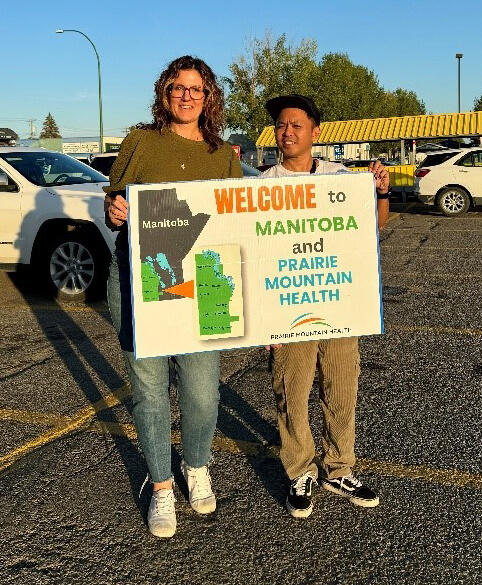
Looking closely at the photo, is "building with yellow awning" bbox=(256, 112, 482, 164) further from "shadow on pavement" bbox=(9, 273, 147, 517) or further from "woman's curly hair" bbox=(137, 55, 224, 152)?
"woman's curly hair" bbox=(137, 55, 224, 152)

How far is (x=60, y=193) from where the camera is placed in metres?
7.80

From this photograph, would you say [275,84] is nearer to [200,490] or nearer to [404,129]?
[404,129]

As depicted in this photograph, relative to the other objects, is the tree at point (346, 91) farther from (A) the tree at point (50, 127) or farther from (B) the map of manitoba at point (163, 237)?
(A) the tree at point (50, 127)

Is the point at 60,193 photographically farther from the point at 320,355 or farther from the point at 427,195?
the point at 427,195

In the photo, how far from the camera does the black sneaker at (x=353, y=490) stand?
3061 mm

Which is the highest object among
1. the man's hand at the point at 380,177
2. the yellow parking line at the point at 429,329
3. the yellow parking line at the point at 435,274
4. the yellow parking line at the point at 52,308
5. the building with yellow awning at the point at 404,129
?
the building with yellow awning at the point at 404,129

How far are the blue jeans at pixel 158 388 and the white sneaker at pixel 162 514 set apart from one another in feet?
0.24

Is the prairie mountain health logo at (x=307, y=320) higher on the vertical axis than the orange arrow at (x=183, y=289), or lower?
lower

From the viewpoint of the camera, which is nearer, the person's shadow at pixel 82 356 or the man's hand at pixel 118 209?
the man's hand at pixel 118 209

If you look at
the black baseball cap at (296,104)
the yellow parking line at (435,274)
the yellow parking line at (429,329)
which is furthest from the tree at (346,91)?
the black baseball cap at (296,104)

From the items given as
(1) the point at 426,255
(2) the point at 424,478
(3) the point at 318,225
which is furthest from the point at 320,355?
(1) the point at 426,255

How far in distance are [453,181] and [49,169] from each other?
38.5 feet

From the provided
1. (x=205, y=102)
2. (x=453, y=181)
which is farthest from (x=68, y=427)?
(x=453, y=181)

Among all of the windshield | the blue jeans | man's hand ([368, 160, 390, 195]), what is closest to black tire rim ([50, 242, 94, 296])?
the windshield
